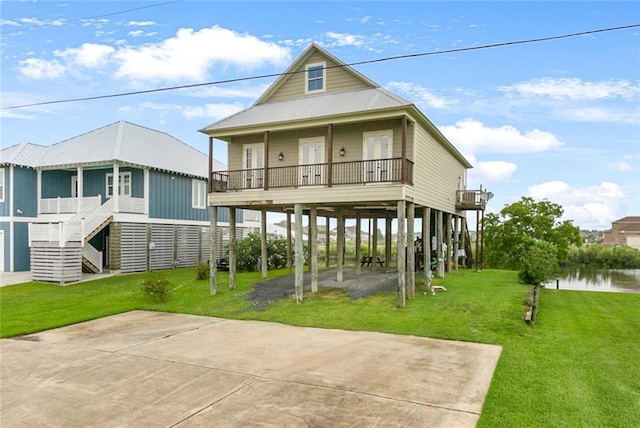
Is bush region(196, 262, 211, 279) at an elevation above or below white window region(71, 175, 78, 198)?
below

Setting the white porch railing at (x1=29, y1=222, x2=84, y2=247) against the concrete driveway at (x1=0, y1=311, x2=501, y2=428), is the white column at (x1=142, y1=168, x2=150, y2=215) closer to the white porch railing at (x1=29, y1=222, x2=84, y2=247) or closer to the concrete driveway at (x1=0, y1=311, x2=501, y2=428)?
the white porch railing at (x1=29, y1=222, x2=84, y2=247)

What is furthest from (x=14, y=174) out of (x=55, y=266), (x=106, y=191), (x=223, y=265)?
(x=223, y=265)

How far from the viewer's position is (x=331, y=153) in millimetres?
13688

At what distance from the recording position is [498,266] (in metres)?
36.1

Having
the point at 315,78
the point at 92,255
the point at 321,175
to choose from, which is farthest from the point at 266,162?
the point at 92,255

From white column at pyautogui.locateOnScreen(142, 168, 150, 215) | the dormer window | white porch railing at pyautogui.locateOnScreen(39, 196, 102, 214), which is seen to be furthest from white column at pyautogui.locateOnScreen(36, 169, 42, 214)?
the dormer window

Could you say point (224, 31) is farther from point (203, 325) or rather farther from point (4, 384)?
point (4, 384)

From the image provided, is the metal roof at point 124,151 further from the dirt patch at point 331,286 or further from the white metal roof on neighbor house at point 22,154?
the dirt patch at point 331,286

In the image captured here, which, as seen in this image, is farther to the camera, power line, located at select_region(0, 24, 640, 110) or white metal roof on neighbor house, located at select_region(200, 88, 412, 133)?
white metal roof on neighbor house, located at select_region(200, 88, 412, 133)

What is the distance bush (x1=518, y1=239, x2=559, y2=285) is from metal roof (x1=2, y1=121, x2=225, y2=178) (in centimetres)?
1778

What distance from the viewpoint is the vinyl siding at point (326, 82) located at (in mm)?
15953

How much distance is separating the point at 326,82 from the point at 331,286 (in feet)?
24.6

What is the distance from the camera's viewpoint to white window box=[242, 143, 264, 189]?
1689cm

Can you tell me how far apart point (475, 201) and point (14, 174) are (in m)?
24.1
